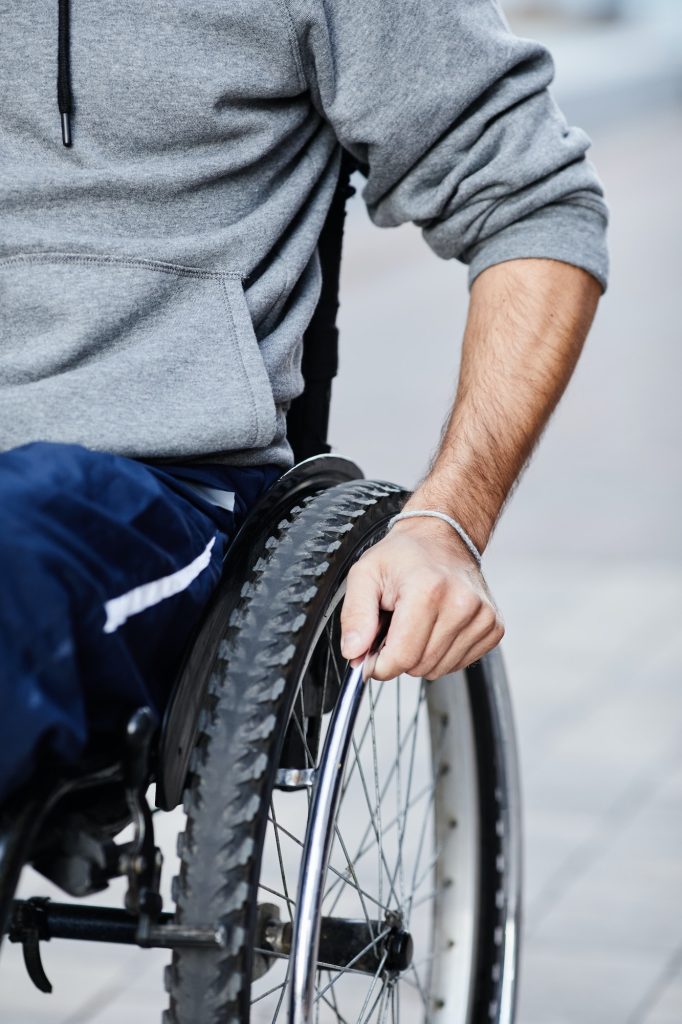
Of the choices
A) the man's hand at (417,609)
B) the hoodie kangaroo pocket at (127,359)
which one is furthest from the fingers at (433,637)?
the hoodie kangaroo pocket at (127,359)

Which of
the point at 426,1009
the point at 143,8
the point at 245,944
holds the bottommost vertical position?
the point at 426,1009

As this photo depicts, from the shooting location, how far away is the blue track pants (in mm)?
1104

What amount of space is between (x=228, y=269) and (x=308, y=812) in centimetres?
53

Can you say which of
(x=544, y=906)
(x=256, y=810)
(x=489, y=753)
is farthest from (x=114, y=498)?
(x=544, y=906)

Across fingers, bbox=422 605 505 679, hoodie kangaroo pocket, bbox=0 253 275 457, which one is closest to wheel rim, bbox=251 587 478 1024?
fingers, bbox=422 605 505 679

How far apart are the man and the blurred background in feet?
0.73

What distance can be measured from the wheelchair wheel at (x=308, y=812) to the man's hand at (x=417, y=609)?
4 cm

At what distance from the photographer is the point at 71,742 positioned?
112 centimetres

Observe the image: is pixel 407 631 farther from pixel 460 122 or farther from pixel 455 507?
pixel 460 122

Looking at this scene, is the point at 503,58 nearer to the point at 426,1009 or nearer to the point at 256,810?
the point at 256,810

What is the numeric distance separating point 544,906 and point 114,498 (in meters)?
1.65

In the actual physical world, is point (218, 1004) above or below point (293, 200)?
below

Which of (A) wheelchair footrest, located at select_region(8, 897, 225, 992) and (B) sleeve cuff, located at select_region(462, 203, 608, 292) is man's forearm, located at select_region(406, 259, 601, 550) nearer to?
(B) sleeve cuff, located at select_region(462, 203, 608, 292)

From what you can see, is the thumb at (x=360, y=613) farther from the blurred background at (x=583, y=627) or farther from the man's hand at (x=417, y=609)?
the blurred background at (x=583, y=627)
